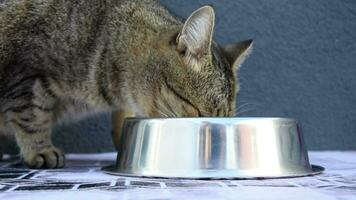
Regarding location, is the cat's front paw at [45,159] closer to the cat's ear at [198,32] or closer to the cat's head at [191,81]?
the cat's head at [191,81]

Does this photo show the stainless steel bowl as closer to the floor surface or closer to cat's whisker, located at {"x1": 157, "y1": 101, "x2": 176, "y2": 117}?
the floor surface

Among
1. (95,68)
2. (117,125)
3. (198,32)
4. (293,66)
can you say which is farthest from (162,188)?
(293,66)

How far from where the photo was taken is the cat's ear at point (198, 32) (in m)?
1.59

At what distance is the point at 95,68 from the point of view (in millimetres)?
1815

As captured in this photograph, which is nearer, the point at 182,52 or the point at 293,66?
the point at 182,52

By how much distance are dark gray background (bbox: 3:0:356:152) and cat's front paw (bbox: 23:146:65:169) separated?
0.70 metres

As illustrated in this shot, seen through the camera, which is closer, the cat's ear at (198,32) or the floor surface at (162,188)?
the floor surface at (162,188)

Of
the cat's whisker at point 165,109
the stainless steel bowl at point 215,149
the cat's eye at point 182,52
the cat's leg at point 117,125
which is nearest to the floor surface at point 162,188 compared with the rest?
the stainless steel bowl at point 215,149

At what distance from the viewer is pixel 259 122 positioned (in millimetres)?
1349

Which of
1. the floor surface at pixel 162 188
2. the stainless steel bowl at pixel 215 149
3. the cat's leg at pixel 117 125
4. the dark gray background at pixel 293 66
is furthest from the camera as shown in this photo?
the dark gray background at pixel 293 66

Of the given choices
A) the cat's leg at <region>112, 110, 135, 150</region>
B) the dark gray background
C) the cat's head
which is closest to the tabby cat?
the cat's head

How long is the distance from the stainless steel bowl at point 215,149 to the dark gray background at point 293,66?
1.05m

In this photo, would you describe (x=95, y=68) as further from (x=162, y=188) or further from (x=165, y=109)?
(x=162, y=188)

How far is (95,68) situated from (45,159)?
0.31 m
